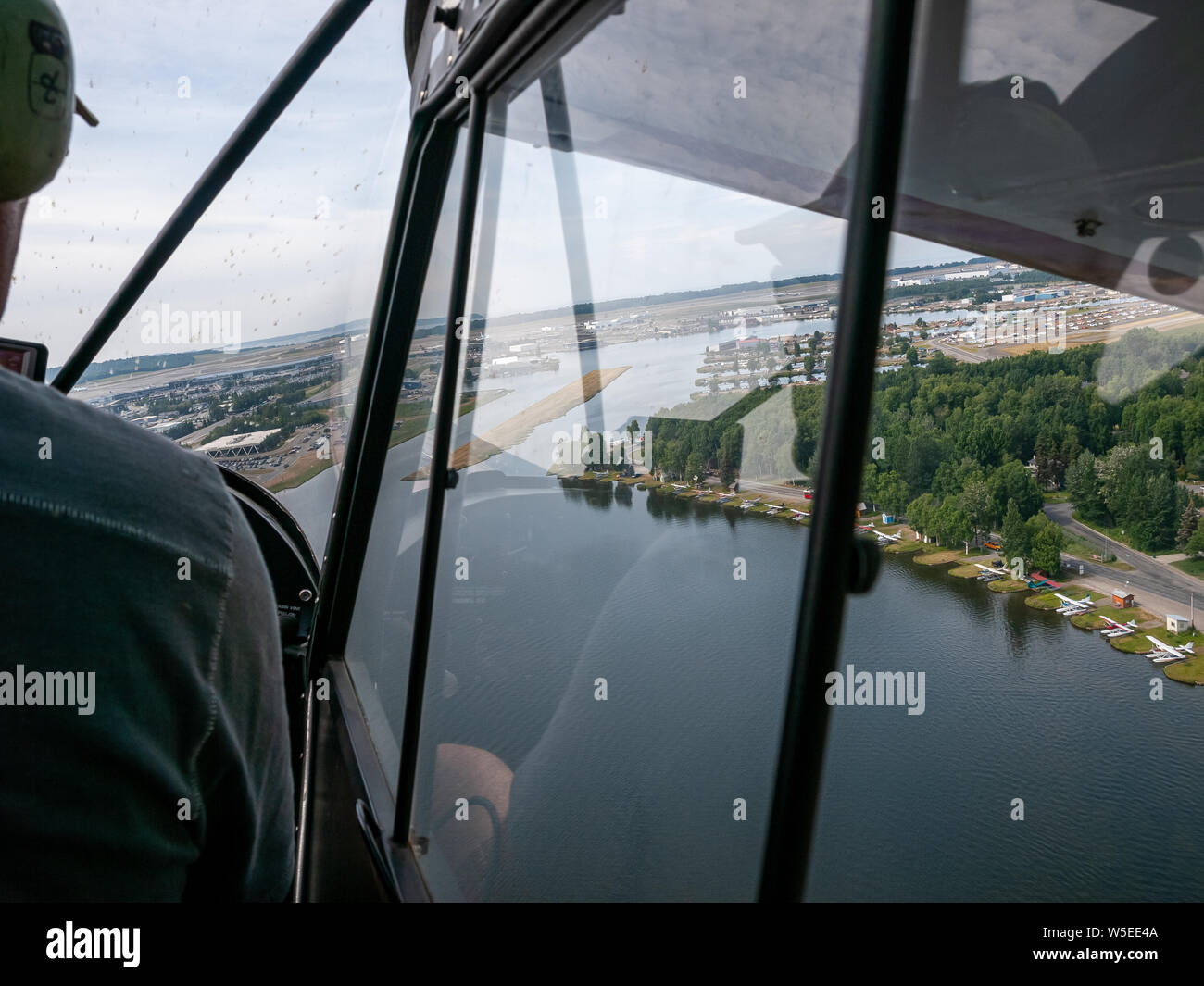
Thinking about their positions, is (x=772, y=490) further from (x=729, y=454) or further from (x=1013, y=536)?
(x=1013, y=536)

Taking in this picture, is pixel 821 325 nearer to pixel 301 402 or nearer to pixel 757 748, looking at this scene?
pixel 757 748

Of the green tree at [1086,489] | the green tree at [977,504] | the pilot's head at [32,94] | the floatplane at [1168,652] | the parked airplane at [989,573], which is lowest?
the floatplane at [1168,652]

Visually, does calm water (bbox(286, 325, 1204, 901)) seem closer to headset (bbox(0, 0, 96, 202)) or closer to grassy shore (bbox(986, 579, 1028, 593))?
grassy shore (bbox(986, 579, 1028, 593))

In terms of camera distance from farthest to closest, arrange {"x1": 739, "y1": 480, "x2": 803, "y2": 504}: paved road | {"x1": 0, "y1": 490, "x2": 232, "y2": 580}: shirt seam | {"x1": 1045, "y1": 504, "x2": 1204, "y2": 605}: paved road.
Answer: {"x1": 739, "y1": 480, "x2": 803, "y2": 504}: paved road < {"x1": 1045, "y1": 504, "x2": 1204, "y2": 605}: paved road < {"x1": 0, "y1": 490, "x2": 232, "y2": 580}: shirt seam

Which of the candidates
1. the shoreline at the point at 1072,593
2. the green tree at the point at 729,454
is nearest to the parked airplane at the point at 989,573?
the shoreline at the point at 1072,593

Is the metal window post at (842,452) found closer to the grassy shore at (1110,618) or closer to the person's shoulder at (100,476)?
the grassy shore at (1110,618)

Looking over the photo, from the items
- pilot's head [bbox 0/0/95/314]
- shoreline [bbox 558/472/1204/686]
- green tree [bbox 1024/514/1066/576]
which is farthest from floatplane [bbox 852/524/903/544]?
pilot's head [bbox 0/0/95/314]

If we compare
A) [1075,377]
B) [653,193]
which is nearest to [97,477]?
[1075,377]
